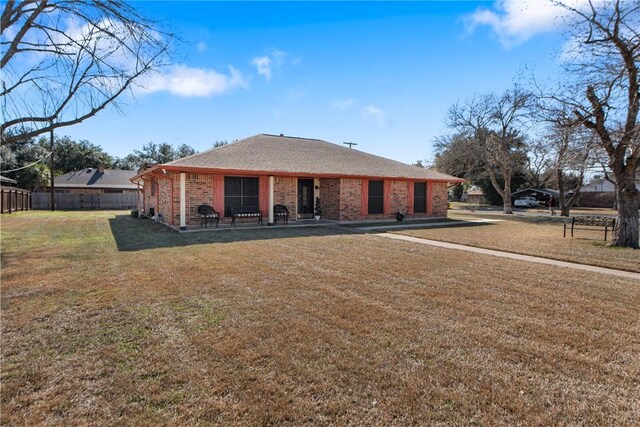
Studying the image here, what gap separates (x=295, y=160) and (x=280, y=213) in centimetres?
331

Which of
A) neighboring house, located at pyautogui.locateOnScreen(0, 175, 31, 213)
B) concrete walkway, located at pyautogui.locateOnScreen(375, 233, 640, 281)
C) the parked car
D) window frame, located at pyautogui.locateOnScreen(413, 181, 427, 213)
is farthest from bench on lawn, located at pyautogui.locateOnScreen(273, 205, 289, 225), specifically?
the parked car

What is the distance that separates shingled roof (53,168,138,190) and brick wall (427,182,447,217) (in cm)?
2870

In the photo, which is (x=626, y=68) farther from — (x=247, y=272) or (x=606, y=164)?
(x=247, y=272)

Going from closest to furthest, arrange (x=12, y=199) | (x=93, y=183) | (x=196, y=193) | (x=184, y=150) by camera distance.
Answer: (x=196, y=193), (x=12, y=199), (x=93, y=183), (x=184, y=150)

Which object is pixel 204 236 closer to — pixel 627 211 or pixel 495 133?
pixel 627 211

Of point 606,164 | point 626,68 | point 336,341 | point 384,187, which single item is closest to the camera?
point 336,341

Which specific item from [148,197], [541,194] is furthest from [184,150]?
[541,194]

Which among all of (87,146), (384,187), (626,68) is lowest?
(384,187)

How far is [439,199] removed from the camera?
2062 cm

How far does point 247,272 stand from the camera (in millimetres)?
6523

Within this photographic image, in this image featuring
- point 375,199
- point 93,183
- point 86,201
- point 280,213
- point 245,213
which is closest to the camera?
point 245,213

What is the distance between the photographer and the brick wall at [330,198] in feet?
55.3

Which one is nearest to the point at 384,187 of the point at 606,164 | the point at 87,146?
the point at 606,164

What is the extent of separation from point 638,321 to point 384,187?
14.2m
